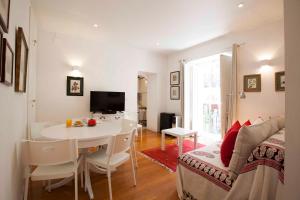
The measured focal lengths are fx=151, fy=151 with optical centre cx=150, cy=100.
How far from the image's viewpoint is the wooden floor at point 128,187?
6.08 feet

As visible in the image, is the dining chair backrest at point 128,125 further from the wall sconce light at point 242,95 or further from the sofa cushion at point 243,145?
the wall sconce light at point 242,95

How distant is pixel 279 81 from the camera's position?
9.15 ft

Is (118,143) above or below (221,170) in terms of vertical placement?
above

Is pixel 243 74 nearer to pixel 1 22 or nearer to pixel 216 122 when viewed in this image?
pixel 216 122

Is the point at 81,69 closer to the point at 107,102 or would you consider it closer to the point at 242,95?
the point at 107,102

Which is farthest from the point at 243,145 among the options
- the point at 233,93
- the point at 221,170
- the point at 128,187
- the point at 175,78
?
the point at 175,78

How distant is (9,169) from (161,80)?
4.64m

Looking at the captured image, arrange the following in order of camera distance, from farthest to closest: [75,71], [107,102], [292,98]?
[107,102]
[75,71]
[292,98]

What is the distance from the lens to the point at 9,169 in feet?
3.92

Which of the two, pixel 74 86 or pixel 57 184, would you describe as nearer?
pixel 57 184

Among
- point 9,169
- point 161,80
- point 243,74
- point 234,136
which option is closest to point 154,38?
point 161,80

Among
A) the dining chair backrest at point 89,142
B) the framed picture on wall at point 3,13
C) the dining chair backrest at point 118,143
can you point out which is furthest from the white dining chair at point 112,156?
the framed picture on wall at point 3,13

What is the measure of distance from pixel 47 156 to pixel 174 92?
→ 4.18 meters

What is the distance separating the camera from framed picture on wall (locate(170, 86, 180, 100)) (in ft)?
16.4
